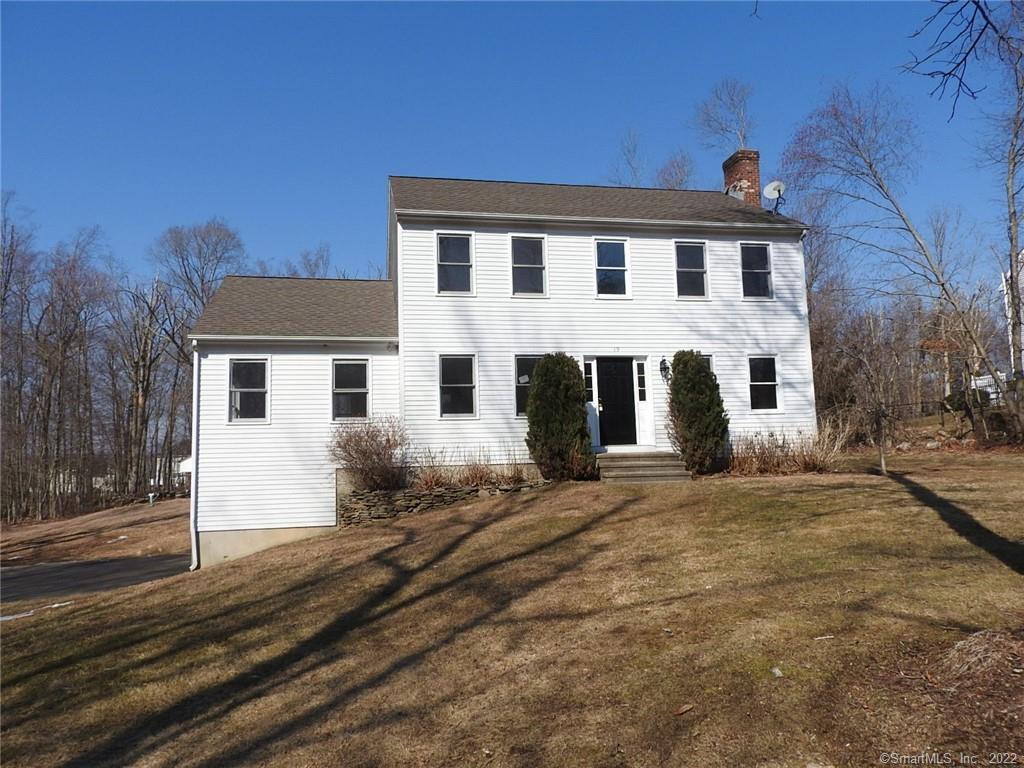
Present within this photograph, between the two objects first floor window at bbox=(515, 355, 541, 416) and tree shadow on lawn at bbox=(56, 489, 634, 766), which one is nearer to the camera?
tree shadow on lawn at bbox=(56, 489, 634, 766)

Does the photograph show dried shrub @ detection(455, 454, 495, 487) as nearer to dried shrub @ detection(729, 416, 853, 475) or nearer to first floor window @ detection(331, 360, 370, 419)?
first floor window @ detection(331, 360, 370, 419)

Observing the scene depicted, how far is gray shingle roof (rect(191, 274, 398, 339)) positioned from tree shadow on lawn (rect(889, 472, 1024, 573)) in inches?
404

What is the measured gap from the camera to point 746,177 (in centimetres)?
1925

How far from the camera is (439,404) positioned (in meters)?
14.8

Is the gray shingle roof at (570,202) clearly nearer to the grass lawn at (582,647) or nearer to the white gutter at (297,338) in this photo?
the white gutter at (297,338)

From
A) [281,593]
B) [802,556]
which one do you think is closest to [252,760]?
[281,593]

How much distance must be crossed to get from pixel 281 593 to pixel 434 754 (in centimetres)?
564

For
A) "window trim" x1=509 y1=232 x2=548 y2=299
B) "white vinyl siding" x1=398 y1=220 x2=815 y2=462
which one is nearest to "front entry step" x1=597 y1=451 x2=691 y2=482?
"white vinyl siding" x1=398 y1=220 x2=815 y2=462

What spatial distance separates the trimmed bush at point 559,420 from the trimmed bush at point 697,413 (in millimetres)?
2059

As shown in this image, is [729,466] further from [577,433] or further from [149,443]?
[149,443]

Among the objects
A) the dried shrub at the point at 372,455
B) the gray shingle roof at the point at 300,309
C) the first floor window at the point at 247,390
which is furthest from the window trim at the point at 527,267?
the first floor window at the point at 247,390

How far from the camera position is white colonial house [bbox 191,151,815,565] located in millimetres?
14281

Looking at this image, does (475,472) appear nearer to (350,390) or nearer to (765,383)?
(350,390)

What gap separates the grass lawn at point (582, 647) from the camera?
4.31 metres
